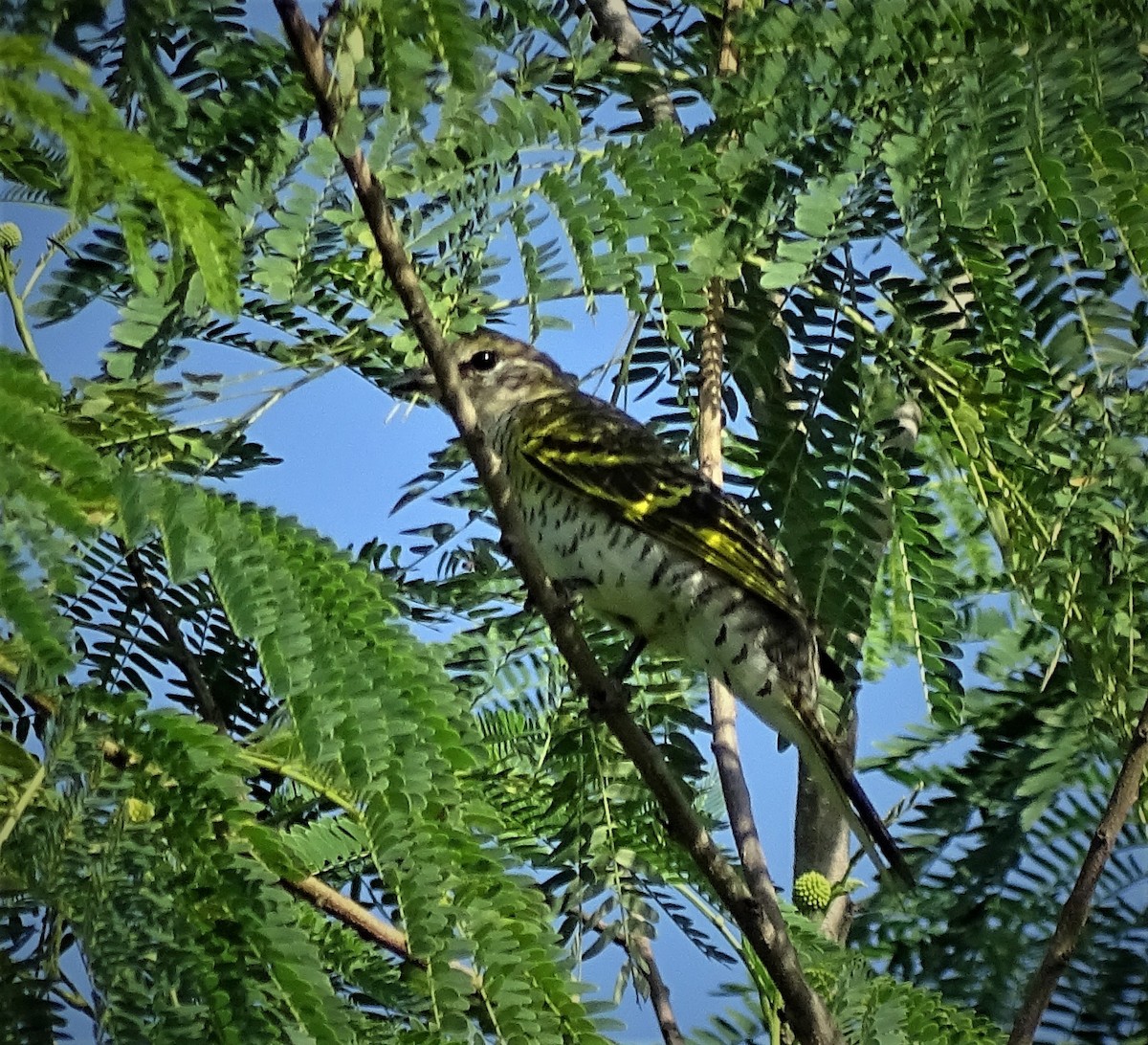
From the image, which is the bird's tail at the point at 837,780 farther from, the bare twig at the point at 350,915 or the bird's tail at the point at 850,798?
the bare twig at the point at 350,915

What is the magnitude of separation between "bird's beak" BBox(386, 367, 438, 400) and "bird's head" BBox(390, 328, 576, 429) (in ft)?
0.68

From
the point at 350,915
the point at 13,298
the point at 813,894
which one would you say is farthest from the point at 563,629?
the point at 13,298

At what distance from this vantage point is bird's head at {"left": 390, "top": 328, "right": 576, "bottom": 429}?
150 cm

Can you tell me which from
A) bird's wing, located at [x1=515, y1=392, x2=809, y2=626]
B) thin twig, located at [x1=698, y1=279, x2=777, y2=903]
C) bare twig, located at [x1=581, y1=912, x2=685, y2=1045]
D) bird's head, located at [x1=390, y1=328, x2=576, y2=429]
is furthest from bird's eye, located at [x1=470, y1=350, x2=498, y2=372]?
bare twig, located at [x1=581, y1=912, x2=685, y2=1045]

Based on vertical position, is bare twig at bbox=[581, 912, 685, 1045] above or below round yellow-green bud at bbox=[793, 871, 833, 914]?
below

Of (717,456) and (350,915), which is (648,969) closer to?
(350,915)

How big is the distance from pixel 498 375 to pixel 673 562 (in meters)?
0.40

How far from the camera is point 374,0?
608 millimetres

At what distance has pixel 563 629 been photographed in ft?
2.96

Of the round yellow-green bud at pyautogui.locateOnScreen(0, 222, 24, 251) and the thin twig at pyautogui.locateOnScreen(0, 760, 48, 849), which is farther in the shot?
the round yellow-green bud at pyautogui.locateOnScreen(0, 222, 24, 251)

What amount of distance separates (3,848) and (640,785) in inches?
21.6

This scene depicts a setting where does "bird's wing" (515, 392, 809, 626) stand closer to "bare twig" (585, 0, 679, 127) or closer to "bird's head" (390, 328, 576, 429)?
"bird's head" (390, 328, 576, 429)

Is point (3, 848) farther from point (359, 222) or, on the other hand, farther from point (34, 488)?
point (359, 222)

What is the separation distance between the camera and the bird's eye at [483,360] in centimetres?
150
